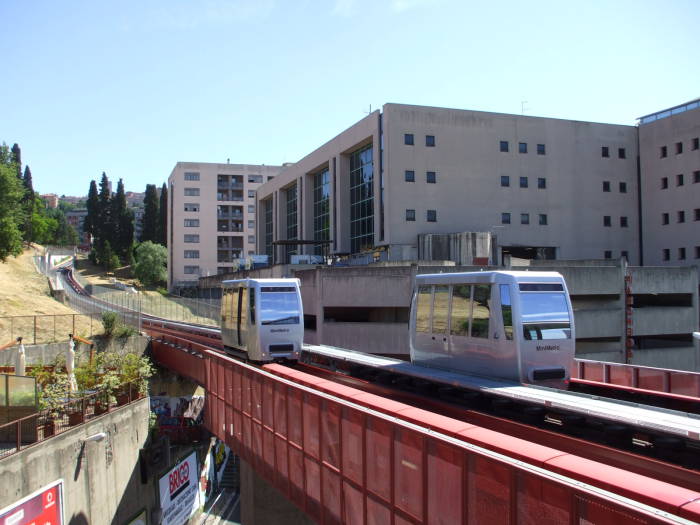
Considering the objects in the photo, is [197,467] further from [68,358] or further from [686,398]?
[686,398]

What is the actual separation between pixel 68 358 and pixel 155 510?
6.38 meters

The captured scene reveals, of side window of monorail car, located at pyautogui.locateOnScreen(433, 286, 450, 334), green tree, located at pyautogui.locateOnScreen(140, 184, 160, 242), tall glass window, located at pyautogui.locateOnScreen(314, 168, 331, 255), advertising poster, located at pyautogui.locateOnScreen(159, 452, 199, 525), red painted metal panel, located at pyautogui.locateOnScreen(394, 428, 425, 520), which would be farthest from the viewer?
green tree, located at pyautogui.locateOnScreen(140, 184, 160, 242)

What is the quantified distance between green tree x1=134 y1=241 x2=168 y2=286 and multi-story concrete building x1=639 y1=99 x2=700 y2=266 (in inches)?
2947

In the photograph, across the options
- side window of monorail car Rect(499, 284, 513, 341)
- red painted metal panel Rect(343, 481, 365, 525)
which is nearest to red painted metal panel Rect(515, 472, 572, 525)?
red painted metal panel Rect(343, 481, 365, 525)

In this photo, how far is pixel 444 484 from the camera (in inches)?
278

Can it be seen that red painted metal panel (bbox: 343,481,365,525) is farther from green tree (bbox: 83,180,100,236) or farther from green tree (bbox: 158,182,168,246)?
green tree (bbox: 158,182,168,246)

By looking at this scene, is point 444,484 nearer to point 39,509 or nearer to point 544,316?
point 544,316

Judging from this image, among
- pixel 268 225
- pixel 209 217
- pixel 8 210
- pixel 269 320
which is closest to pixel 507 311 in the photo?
pixel 269 320

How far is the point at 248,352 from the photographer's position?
19.7 m

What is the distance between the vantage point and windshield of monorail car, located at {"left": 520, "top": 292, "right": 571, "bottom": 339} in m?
12.1

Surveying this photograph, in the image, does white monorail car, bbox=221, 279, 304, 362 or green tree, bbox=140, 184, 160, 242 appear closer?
white monorail car, bbox=221, 279, 304, 362

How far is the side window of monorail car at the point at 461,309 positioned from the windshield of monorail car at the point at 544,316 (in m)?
1.37

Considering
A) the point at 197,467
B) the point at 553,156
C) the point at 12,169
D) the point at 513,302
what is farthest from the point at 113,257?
the point at 513,302

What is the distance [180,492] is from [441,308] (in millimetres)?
15098
